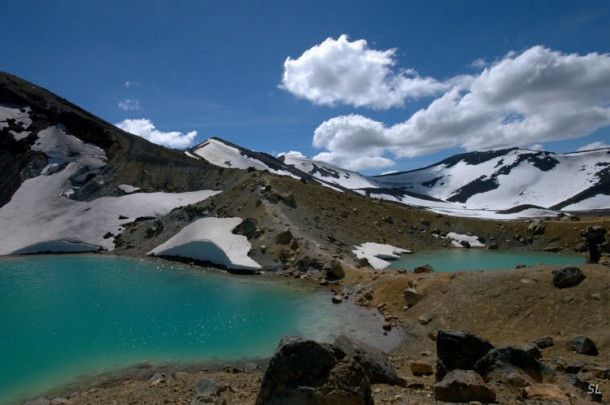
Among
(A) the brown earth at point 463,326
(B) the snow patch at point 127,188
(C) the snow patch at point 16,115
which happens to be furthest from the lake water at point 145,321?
(C) the snow patch at point 16,115

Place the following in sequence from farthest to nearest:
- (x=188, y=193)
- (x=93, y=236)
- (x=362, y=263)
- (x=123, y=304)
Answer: (x=188, y=193) < (x=93, y=236) < (x=362, y=263) < (x=123, y=304)

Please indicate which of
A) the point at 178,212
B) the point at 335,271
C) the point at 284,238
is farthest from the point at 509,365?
the point at 178,212

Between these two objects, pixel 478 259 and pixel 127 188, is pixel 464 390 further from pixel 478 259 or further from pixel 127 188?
pixel 127 188

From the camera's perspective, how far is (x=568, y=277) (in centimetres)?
1745

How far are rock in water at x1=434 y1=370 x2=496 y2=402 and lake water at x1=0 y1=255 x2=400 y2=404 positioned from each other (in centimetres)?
908

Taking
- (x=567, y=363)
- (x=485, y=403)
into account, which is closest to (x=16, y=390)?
(x=485, y=403)

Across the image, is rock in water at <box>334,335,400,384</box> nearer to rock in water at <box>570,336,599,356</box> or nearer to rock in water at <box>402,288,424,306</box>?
rock in water at <box>570,336,599,356</box>

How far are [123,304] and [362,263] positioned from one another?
71.4 feet

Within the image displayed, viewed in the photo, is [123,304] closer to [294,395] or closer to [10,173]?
[294,395]

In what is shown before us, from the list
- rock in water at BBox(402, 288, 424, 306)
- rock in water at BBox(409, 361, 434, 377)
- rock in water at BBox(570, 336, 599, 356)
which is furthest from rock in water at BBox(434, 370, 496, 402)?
rock in water at BBox(402, 288, 424, 306)

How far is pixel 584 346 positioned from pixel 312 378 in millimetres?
11013

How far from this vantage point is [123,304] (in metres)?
24.8

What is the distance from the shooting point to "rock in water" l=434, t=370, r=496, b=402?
339 inches

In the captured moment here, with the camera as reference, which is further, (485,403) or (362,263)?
(362,263)
